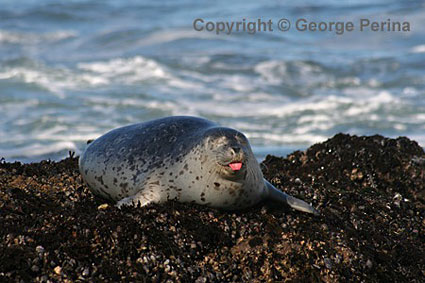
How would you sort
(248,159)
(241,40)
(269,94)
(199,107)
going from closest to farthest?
(248,159) < (199,107) < (269,94) < (241,40)

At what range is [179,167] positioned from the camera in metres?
4.88

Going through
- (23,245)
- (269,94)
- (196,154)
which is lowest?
(269,94)

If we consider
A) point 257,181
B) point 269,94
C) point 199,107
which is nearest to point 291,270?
point 257,181

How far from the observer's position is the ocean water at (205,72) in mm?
12227

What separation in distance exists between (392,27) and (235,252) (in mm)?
17184

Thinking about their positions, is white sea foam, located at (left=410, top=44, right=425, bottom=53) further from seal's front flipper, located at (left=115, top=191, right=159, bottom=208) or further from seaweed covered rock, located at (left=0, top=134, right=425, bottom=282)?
seal's front flipper, located at (left=115, top=191, right=159, bottom=208)

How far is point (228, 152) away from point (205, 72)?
1226cm

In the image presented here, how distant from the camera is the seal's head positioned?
4469 millimetres

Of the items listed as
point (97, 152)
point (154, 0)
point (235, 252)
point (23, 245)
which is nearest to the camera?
point (23, 245)

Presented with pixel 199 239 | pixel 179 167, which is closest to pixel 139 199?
pixel 179 167

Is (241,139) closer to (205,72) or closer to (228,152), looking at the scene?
(228,152)

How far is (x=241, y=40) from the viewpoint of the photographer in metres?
19.7

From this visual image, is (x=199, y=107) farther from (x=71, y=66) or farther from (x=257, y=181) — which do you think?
(x=257, y=181)

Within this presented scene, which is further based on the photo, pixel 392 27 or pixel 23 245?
pixel 392 27
